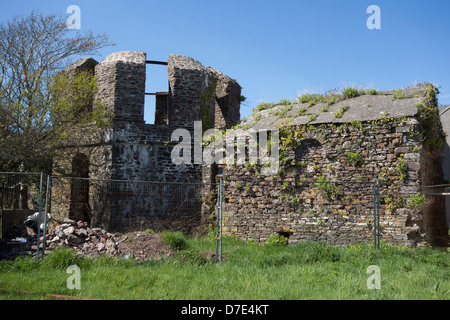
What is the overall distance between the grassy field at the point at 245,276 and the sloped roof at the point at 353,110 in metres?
4.13

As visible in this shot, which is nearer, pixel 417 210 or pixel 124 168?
pixel 417 210

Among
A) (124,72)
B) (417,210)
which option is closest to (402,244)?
(417,210)

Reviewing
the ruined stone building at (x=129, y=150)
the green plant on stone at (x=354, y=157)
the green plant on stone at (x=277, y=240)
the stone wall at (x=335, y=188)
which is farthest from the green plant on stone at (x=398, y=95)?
the ruined stone building at (x=129, y=150)

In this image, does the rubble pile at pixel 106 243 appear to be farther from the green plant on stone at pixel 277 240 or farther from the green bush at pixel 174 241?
the green plant on stone at pixel 277 240

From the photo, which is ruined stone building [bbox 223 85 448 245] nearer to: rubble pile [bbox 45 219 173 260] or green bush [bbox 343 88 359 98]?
green bush [bbox 343 88 359 98]

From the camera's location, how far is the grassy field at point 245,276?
221 inches

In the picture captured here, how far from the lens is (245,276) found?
21.8 feet

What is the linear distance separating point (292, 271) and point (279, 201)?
485 cm

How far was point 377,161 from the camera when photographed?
10.8 m

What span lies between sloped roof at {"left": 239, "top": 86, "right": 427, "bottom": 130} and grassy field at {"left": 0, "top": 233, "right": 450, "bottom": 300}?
413cm

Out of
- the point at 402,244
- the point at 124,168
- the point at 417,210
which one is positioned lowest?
the point at 402,244

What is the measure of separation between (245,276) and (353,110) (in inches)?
289

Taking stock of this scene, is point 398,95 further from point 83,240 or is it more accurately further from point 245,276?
point 83,240
